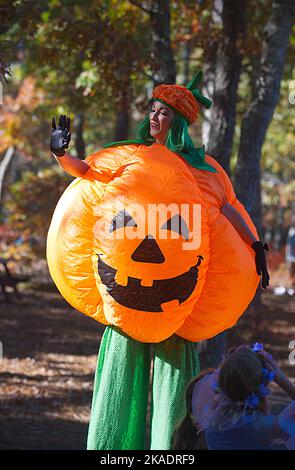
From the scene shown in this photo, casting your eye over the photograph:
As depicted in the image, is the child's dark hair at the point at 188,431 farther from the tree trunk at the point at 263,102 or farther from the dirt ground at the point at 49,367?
the tree trunk at the point at 263,102

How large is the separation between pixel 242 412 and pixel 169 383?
1.12 meters

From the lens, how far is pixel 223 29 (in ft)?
26.4

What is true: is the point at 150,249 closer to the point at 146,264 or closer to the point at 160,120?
the point at 146,264

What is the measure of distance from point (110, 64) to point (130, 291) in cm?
470

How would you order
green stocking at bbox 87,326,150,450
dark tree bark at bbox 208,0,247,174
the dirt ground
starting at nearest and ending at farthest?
green stocking at bbox 87,326,150,450 < the dirt ground < dark tree bark at bbox 208,0,247,174

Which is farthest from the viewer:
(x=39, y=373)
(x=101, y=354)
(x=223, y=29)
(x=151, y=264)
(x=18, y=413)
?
(x=39, y=373)

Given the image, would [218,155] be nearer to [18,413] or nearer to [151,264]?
[18,413]

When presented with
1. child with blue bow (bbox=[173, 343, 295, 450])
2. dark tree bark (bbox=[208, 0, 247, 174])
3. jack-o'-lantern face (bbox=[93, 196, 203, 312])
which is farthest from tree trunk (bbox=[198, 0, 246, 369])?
child with blue bow (bbox=[173, 343, 295, 450])

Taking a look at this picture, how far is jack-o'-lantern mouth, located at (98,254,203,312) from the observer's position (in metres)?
4.17

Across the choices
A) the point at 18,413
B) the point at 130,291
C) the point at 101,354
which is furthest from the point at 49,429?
the point at 130,291

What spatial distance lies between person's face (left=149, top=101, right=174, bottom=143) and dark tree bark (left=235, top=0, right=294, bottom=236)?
371 cm

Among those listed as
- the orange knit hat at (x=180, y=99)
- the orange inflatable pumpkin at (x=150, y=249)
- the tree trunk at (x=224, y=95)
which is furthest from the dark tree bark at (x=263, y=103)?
the orange inflatable pumpkin at (x=150, y=249)

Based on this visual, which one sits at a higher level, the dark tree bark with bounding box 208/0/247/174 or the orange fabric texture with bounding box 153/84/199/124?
the dark tree bark with bounding box 208/0/247/174

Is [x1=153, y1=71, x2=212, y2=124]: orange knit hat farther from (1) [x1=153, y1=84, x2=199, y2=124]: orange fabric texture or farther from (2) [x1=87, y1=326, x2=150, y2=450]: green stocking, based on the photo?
(2) [x1=87, y1=326, x2=150, y2=450]: green stocking
